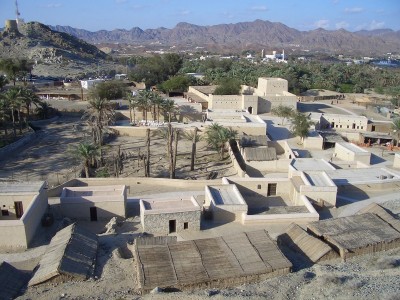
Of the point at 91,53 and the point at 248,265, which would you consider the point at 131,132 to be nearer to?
the point at 248,265

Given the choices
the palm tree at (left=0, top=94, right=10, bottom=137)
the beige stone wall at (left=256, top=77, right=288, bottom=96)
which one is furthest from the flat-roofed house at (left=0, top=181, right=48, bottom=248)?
the beige stone wall at (left=256, top=77, right=288, bottom=96)

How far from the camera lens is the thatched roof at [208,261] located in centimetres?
1427

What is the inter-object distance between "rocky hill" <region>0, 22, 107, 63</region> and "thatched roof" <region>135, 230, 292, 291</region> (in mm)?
91880

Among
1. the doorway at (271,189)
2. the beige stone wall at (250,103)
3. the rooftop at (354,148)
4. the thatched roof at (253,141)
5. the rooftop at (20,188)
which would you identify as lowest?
the doorway at (271,189)

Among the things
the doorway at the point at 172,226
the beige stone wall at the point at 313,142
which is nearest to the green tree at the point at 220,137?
the beige stone wall at the point at 313,142

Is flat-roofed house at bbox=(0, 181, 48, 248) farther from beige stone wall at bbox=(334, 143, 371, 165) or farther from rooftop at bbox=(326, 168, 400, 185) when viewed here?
beige stone wall at bbox=(334, 143, 371, 165)

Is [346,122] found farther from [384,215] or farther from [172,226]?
[172,226]

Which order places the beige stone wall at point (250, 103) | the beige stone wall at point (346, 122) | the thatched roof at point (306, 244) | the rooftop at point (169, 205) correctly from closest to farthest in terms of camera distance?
the thatched roof at point (306, 244), the rooftop at point (169, 205), the beige stone wall at point (346, 122), the beige stone wall at point (250, 103)

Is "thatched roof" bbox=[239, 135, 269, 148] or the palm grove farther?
"thatched roof" bbox=[239, 135, 269, 148]

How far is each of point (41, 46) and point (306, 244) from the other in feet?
349

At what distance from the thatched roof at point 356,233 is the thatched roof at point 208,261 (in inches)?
113

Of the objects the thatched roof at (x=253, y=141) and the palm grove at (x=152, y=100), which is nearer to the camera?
the palm grove at (x=152, y=100)

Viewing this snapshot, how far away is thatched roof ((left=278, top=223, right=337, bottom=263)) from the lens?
653 inches

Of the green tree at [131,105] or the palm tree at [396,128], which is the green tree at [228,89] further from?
the palm tree at [396,128]
